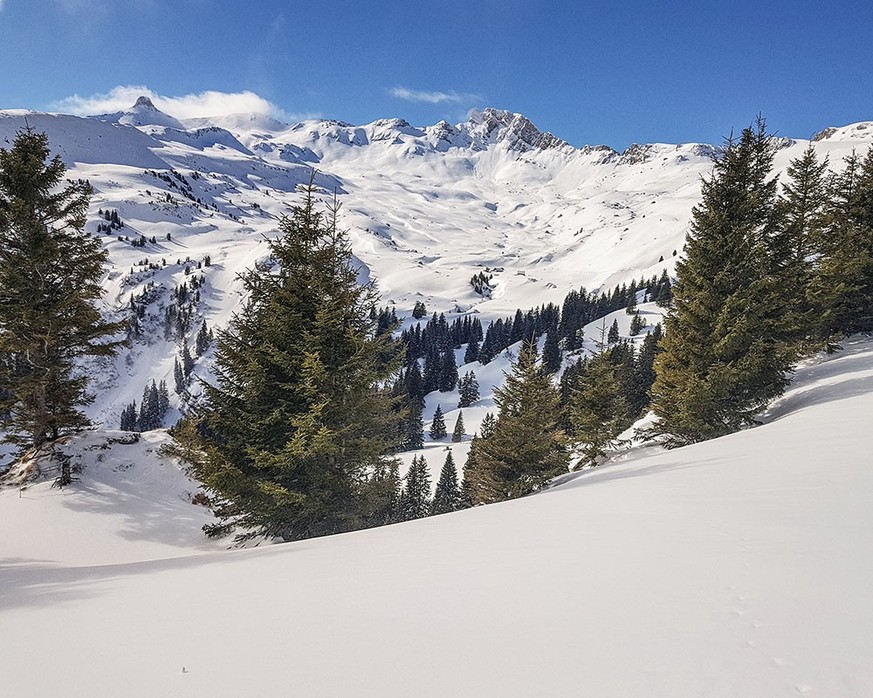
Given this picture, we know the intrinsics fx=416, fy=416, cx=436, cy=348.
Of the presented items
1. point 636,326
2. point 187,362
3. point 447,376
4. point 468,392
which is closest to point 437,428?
point 468,392

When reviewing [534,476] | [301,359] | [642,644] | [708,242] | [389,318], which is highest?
[389,318]

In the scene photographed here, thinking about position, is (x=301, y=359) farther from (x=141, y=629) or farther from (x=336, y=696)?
(x=336, y=696)

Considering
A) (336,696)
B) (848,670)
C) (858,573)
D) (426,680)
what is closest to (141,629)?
(336,696)

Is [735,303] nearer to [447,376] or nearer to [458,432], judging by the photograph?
[458,432]

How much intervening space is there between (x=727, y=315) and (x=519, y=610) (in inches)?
582

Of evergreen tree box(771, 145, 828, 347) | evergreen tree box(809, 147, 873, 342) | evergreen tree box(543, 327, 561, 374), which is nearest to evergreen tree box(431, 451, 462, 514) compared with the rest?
evergreen tree box(809, 147, 873, 342)

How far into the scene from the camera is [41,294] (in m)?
13.7

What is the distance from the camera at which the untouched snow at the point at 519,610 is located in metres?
2.73

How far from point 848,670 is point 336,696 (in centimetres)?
314

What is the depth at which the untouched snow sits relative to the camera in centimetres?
273

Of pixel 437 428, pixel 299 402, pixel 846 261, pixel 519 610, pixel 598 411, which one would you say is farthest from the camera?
pixel 437 428

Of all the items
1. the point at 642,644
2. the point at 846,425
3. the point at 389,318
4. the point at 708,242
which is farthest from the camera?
the point at 389,318

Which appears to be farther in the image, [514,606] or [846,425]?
[846,425]

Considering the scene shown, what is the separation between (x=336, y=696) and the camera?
2.67m
